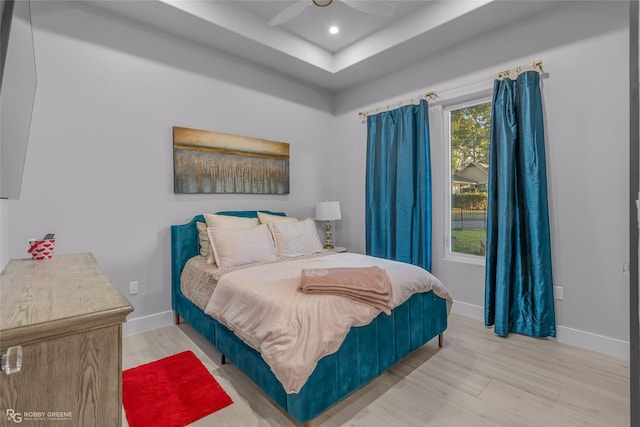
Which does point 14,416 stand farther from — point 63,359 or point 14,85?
point 14,85

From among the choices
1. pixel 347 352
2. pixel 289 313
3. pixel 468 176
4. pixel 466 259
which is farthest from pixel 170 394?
pixel 468 176

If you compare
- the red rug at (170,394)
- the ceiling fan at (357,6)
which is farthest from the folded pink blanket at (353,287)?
the ceiling fan at (357,6)

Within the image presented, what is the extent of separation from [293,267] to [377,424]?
3.90ft

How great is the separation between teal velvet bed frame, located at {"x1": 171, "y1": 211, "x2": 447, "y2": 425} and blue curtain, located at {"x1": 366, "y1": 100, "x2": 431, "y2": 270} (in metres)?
1.12

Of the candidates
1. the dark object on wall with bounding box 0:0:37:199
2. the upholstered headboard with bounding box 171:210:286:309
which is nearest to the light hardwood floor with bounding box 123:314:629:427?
the upholstered headboard with bounding box 171:210:286:309

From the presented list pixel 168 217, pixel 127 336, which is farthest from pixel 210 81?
pixel 127 336

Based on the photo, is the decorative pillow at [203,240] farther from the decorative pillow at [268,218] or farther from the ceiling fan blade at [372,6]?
the ceiling fan blade at [372,6]

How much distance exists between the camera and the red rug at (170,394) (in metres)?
1.74

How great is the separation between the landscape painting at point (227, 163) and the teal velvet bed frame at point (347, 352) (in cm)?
123

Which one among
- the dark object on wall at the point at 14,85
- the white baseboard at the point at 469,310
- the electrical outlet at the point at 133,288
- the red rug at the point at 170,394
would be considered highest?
the dark object on wall at the point at 14,85

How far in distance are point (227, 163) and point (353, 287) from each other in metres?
2.23

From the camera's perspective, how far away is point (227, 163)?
3.43 m

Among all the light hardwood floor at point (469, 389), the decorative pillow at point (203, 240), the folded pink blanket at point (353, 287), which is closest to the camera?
the light hardwood floor at point (469, 389)

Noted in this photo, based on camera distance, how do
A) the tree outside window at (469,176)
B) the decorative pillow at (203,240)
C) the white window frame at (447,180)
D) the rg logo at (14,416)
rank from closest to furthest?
the rg logo at (14,416), the decorative pillow at (203,240), the tree outside window at (469,176), the white window frame at (447,180)
